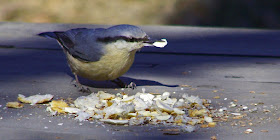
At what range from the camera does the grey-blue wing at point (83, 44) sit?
4.43m

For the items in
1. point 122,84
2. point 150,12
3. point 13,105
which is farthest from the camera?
point 150,12

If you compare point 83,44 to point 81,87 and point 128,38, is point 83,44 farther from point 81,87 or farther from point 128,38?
point 128,38

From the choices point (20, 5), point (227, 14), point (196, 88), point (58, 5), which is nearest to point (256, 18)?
point (227, 14)

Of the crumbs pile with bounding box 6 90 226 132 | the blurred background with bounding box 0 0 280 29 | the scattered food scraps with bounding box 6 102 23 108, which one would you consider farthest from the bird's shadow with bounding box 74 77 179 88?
the blurred background with bounding box 0 0 280 29

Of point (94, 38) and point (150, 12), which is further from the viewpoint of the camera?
point (150, 12)

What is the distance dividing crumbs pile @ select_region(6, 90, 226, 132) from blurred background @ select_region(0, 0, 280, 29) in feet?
16.8

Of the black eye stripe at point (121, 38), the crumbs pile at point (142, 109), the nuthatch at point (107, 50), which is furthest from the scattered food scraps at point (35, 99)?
the black eye stripe at point (121, 38)

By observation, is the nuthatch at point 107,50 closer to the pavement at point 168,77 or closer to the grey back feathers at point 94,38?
the grey back feathers at point 94,38

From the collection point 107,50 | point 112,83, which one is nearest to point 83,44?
point 107,50

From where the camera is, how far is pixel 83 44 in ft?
15.1

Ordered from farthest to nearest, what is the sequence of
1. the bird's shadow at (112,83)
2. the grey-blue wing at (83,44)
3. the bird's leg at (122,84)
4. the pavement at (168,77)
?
the bird's shadow at (112,83) < the bird's leg at (122,84) < the grey-blue wing at (83,44) < the pavement at (168,77)

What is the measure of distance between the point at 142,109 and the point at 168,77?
1.27 meters

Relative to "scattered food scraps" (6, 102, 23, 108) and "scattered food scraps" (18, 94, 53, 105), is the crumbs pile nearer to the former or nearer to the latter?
"scattered food scraps" (18, 94, 53, 105)

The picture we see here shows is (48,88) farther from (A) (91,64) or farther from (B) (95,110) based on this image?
(B) (95,110)
